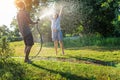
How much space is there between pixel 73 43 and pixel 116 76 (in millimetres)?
14266

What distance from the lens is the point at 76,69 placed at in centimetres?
1252

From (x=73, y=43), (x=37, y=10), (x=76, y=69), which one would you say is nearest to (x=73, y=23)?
(x=73, y=43)

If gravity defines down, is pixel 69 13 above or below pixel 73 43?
above

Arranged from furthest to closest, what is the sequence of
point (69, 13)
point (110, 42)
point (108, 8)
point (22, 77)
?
point (69, 13) < point (108, 8) < point (110, 42) < point (22, 77)

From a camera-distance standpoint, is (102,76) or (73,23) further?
(73,23)

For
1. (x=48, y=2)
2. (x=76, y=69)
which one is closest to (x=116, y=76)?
(x=76, y=69)

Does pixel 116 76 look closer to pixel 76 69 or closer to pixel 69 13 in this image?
pixel 76 69

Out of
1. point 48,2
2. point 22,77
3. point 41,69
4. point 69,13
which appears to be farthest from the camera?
point 48,2

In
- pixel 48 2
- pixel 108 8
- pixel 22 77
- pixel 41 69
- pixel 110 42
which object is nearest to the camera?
pixel 22 77

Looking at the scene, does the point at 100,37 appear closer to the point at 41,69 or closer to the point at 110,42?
the point at 110,42

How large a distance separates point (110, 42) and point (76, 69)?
11.2m

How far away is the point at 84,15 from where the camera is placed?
2723 centimetres

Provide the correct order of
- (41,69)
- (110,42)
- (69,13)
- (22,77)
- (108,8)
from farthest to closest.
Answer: (69,13)
(108,8)
(110,42)
(41,69)
(22,77)

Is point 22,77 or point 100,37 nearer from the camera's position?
point 22,77
